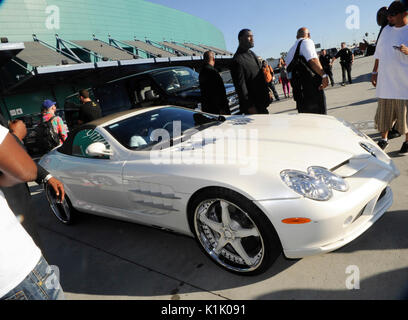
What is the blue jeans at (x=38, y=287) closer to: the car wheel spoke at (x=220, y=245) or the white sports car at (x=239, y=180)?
the white sports car at (x=239, y=180)

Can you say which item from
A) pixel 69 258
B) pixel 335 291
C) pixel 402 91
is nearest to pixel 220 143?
pixel 335 291

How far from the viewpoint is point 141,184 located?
2672 millimetres

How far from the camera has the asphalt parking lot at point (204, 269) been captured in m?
2.04

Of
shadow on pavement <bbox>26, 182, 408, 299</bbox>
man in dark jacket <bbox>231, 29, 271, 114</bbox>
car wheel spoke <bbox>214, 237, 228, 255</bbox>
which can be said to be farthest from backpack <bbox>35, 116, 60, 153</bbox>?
car wheel spoke <bbox>214, 237, 228, 255</bbox>

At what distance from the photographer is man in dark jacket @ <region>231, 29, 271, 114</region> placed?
452 cm

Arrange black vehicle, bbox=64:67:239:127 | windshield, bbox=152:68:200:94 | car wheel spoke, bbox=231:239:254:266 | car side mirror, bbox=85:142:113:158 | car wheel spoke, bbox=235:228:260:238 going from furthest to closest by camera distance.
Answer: windshield, bbox=152:68:200:94 < black vehicle, bbox=64:67:239:127 < car side mirror, bbox=85:142:113:158 < car wheel spoke, bbox=231:239:254:266 < car wheel spoke, bbox=235:228:260:238

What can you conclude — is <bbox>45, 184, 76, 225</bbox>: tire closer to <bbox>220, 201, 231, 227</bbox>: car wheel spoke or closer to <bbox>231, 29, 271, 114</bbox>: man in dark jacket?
<bbox>220, 201, 231, 227</bbox>: car wheel spoke

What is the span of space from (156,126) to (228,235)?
153cm

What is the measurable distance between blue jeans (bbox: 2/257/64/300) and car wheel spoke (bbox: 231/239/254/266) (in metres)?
1.30

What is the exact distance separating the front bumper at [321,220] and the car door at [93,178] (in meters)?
1.56

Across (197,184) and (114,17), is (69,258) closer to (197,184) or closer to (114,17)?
(197,184)

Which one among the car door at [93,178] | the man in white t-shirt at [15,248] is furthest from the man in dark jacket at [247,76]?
the man in white t-shirt at [15,248]

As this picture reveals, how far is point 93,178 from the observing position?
3127mm

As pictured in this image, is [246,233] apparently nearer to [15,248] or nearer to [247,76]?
[15,248]
